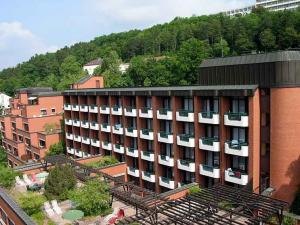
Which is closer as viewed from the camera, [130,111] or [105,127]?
[130,111]

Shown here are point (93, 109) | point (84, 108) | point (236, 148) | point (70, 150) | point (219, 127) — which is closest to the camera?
point (236, 148)

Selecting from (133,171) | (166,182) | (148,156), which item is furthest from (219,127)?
(133,171)

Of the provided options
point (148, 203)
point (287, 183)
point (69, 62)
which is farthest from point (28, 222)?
point (69, 62)

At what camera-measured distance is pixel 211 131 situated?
36.7 metres

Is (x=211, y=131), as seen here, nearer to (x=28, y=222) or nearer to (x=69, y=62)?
(x=28, y=222)

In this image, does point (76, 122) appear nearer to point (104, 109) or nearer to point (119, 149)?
point (104, 109)

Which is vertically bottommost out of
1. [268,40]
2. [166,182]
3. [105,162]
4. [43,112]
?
[166,182]

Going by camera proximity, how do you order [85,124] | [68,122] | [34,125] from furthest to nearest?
[34,125], [68,122], [85,124]

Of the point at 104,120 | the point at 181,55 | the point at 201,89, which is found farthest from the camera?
the point at 181,55

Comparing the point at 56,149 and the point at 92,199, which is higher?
the point at 92,199

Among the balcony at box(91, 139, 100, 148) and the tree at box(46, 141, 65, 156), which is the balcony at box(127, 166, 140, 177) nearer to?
the balcony at box(91, 139, 100, 148)

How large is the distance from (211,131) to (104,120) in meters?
22.3

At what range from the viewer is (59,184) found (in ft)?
117

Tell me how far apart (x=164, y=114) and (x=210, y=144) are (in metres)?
7.93
